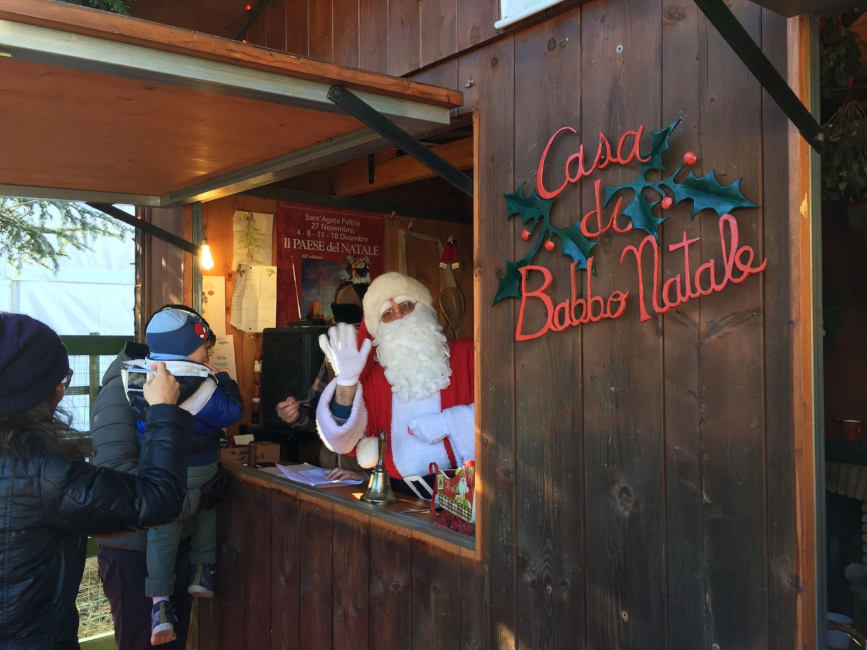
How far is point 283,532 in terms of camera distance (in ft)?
11.5

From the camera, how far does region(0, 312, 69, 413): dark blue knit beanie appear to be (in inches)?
69.4

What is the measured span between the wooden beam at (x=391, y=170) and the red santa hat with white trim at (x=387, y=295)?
0.91 metres

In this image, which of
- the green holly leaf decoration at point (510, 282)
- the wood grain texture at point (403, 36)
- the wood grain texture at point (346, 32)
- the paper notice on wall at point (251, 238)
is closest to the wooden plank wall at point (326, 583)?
the green holly leaf decoration at point (510, 282)

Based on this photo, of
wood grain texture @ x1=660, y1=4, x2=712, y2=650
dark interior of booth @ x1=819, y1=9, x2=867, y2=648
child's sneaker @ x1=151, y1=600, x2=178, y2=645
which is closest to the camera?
wood grain texture @ x1=660, y1=4, x2=712, y2=650

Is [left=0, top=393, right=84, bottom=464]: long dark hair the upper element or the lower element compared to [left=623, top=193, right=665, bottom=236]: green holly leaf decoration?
lower

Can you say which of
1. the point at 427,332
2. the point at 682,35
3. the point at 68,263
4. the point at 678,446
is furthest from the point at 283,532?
the point at 68,263

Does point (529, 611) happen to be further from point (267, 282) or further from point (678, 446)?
point (267, 282)

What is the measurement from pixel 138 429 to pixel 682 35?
2.70m

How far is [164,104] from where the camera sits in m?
2.41

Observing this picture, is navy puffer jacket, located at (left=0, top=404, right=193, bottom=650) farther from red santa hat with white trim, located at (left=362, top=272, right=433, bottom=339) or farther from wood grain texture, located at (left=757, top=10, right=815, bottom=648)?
red santa hat with white trim, located at (left=362, top=272, right=433, bottom=339)

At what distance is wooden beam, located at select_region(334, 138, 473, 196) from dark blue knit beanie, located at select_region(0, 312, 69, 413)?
2682mm

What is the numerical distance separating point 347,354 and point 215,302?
1614 mm

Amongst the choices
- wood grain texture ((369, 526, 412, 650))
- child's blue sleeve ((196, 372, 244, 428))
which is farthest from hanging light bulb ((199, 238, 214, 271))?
wood grain texture ((369, 526, 412, 650))

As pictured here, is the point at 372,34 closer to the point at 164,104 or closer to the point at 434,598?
the point at 164,104
